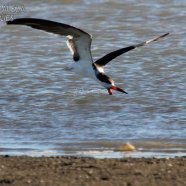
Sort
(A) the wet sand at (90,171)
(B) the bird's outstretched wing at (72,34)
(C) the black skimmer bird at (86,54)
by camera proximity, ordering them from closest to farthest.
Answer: (A) the wet sand at (90,171) < (B) the bird's outstretched wing at (72,34) < (C) the black skimmer bird at (86,54)

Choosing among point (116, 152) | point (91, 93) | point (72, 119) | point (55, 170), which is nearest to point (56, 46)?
point (91, 93)

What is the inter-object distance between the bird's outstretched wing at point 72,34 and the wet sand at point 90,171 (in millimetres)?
1511

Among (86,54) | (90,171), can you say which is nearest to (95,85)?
(86,54)

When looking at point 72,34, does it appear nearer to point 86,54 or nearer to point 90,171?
point 86,54

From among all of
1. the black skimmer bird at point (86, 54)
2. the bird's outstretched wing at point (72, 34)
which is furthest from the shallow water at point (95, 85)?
the bird's outstretched wing at point (72, 34)

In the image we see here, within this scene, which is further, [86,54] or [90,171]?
[86,54]

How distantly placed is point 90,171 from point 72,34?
2755mm

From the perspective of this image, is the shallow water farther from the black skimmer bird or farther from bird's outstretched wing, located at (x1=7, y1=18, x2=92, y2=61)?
bird's outstretched wing, located at (x1=7, y1=18, x2=92, y2=61)

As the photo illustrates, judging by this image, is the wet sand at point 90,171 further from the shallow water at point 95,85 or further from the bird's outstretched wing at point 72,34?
the bird's outstretched wing at point 72,34

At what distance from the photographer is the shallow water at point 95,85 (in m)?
10.0

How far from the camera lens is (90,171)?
769cm

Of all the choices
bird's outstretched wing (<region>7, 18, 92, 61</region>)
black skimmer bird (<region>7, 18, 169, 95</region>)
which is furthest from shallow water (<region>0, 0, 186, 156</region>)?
bird's outstretched wing (<region>7, 18, 92, 61</region>)

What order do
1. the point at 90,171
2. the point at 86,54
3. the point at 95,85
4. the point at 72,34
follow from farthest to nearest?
the point at 95,85, the point at 86,54, the point at 72,34, the point at 90,171

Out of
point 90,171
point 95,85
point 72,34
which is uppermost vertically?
point 72,34
